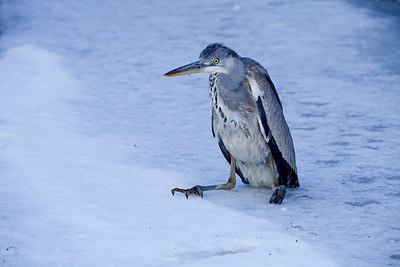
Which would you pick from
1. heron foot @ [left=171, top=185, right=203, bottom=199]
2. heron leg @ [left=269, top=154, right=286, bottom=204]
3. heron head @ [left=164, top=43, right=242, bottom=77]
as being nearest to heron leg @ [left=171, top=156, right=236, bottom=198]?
heron foot @ [left=171, top=185, right=203, bottom=199]

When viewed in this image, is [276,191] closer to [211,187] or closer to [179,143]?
[211,187]

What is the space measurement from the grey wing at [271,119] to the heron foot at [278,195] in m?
0.17

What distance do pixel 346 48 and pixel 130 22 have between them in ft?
12.1

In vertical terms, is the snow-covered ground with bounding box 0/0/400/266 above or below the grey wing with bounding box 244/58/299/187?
below

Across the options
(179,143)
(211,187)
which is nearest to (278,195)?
(211,187)

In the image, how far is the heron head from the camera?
183 inches

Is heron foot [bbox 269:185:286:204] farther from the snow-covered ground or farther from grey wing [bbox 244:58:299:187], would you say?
grey wing [bbox 244:58:299:187]

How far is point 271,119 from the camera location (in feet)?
15.4

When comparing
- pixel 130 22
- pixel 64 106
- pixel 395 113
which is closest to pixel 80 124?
pixel 64 106

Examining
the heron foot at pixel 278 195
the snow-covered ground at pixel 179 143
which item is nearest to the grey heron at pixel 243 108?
the heron foot at pixel 278 195

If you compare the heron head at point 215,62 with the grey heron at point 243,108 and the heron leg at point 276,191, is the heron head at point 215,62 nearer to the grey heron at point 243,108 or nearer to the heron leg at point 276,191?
the grey heron at point 243,108

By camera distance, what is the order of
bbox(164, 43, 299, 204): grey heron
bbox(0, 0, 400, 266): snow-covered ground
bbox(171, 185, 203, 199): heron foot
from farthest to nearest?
bbox(171, 185, 203, 199): heron foot → bbox(164, 43, 299, 204): grey heron → bbox(0, 0, 400, 266): snow-covered ground

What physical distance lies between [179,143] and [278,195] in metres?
1.56

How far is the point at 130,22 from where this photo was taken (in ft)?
37.0
